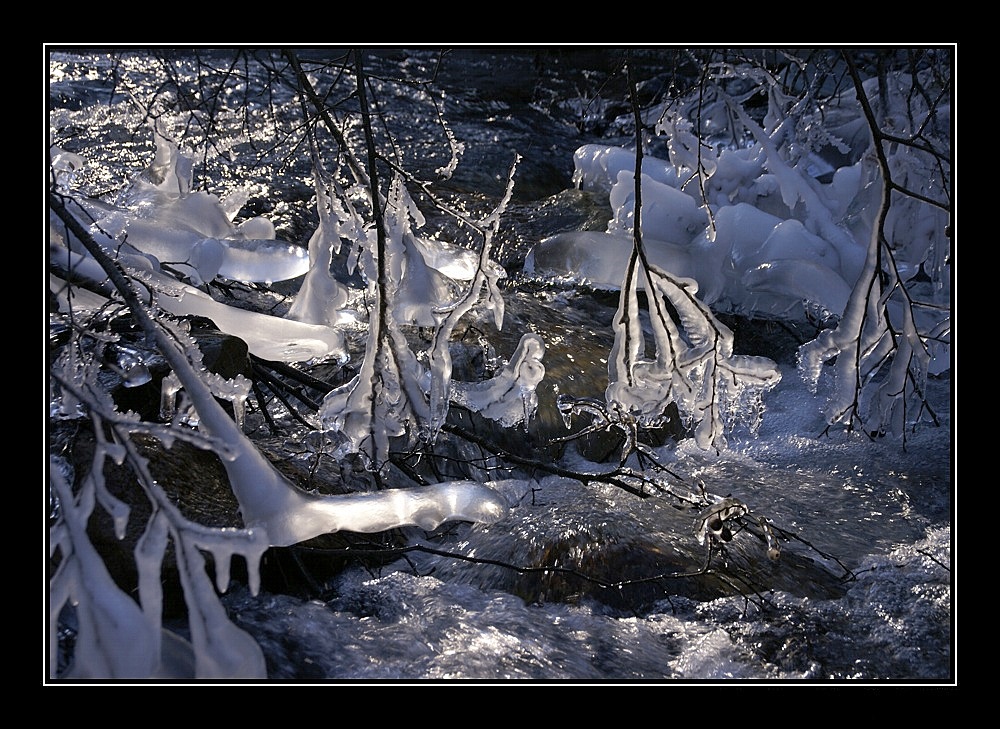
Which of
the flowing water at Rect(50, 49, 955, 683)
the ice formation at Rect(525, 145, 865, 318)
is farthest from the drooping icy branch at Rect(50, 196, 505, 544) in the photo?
the ice formation at Rect(525, 145, 865, 318)

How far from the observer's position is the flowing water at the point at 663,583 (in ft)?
7.04

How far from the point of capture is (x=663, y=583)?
2.53m

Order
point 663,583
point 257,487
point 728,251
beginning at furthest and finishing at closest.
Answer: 1. point 728,251
2. point 663,583
3. point 257,487

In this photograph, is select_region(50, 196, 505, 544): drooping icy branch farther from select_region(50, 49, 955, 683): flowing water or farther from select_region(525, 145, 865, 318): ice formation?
select_region(525, 145, 865, 318): ice formation

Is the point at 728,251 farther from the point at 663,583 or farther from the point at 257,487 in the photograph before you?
the point at 257,487

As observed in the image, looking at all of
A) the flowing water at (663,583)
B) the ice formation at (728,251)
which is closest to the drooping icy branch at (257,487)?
the flowing water at (663,583)

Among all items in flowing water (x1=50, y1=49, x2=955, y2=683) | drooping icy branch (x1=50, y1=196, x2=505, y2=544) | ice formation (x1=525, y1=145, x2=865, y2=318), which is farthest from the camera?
ice formation (x1=525, y1=145, x2=865, y2=318)

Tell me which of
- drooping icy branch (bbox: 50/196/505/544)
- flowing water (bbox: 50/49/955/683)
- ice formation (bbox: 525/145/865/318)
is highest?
ice formation (bbox: 525/145/865/318)

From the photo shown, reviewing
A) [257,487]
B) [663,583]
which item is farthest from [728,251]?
[257,487]

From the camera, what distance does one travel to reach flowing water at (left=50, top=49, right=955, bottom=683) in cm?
215

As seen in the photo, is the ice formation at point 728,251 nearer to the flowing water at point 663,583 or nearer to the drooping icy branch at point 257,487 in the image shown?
the flowing water at point 663,583
